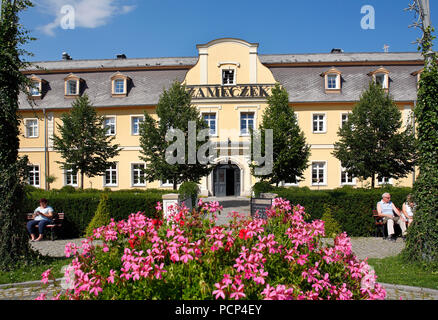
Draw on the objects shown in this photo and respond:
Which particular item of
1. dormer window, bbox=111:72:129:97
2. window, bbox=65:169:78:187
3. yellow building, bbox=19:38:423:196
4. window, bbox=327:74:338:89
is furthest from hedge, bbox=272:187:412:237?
window, bbox=65:169:78:187

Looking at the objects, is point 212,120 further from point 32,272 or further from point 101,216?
point 32,272

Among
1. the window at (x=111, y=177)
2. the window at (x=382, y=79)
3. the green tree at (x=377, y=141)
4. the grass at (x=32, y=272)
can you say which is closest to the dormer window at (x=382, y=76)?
the window at (x=382, y=79)

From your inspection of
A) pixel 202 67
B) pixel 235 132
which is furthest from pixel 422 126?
pixel 202 67

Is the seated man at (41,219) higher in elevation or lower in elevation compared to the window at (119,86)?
lower

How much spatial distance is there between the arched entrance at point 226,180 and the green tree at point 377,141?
8504 millimetres

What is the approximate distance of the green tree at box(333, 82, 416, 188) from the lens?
50.3 ft

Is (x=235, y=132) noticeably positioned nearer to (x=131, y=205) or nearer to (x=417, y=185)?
(x=131, y=205)

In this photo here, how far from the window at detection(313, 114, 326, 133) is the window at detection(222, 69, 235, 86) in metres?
6.57

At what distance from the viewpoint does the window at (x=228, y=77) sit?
2181 centimetres

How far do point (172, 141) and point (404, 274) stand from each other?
11107 millimetres

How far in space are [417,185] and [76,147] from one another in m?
16.7

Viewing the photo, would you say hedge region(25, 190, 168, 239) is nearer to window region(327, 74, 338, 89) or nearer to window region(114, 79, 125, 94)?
window region(114, 79, 125, 94)

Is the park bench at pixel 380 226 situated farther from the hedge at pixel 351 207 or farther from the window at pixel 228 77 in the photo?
the window at pixel 228 77

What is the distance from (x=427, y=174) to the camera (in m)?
6.19
